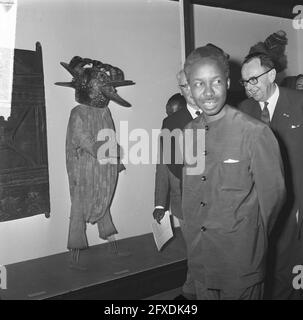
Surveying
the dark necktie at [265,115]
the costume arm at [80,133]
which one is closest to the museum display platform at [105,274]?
the costume arm at [80,133]

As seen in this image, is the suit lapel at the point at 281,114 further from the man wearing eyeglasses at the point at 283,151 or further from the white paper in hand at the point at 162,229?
the white paper in hand at the point at 162,229

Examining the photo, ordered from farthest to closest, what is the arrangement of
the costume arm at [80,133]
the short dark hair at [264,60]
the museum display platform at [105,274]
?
the costume arm at [80,133] → the museum display platform at [105,274] → the short dark hair at [264,60]

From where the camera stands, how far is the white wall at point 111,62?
271cm

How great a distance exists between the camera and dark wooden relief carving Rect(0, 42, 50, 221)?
2.57 meters

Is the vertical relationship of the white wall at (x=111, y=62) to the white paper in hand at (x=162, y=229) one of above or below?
above

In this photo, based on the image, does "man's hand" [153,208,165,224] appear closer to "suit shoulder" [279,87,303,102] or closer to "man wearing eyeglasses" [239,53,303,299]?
"man wearing eyeglasses" [239,53,303,299]

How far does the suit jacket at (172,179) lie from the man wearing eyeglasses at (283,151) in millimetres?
517

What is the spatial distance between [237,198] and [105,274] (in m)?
1.52

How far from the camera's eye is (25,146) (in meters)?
2.65

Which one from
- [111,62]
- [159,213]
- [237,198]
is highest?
[111,62]

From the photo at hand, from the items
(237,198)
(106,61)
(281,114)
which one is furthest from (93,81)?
(237,198)

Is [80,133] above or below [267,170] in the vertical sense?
above

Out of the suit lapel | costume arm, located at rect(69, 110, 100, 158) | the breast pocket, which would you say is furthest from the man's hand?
the breast pocket

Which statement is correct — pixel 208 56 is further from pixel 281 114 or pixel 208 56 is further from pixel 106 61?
pixel 106 61
